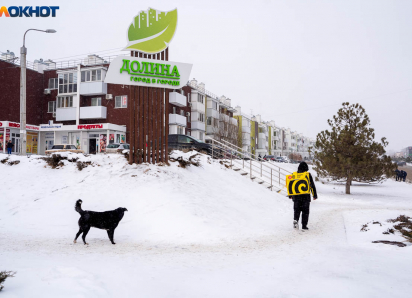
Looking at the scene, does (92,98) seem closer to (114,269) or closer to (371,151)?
(371,151)

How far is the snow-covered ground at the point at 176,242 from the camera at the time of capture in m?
3.84

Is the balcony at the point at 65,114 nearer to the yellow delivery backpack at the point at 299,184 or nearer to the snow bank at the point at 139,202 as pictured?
the snow bank at the point at 139,202

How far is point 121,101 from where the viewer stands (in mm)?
35812

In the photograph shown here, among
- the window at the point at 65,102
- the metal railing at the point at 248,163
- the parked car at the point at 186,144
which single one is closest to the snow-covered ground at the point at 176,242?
the metal railing at the point at 248,163

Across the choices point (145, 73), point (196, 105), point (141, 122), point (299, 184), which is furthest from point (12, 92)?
point (299, 184)

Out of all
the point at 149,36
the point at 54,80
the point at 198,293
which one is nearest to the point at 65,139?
the point at 54,80

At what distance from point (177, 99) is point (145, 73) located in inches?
1096

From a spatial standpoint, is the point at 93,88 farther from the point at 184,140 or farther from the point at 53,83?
the point at 184,140

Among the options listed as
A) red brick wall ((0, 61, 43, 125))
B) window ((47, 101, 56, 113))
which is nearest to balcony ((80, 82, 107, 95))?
window ((47, 101, 56, 113))

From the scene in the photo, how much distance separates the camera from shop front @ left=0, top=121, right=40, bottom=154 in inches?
1209

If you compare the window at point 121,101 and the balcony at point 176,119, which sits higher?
the window at point 121,101

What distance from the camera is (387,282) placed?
398 centimetres

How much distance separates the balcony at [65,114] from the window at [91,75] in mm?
3859

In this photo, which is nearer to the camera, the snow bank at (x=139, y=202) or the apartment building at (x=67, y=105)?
the snow bank at (x=139, y=202)
